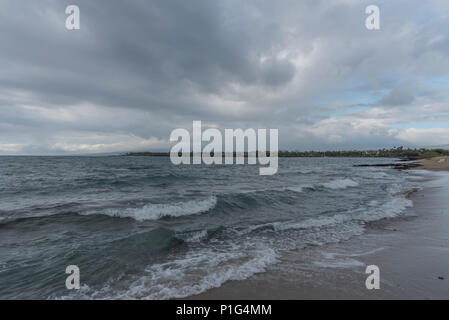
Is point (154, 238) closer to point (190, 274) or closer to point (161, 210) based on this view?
point (190, 274)

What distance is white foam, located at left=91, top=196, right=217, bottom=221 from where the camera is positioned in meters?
11.2

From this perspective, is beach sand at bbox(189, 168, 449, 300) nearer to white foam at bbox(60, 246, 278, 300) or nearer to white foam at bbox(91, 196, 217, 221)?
white foam at bbox(60, 246, 278, 300)

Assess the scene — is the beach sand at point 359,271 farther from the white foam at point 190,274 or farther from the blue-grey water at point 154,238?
the blue-grey water at point 154,238

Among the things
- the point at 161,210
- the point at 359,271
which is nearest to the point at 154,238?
the point at 161,210

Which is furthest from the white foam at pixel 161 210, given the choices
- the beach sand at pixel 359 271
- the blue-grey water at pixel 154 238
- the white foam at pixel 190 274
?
the beach sand at pixel 359 271

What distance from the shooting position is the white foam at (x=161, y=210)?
11180 millimetres

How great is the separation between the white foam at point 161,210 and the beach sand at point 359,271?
6.93m

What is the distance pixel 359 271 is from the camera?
5434mm

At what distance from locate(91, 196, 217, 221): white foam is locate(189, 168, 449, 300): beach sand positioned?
6930 mm

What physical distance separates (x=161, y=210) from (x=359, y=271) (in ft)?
31.3

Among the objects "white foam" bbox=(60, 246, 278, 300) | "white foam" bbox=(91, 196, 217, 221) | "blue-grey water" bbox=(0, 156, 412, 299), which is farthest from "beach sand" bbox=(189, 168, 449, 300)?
"white foam" bbox=(91, 196, 217, 221)

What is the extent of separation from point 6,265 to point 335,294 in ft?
27.9
